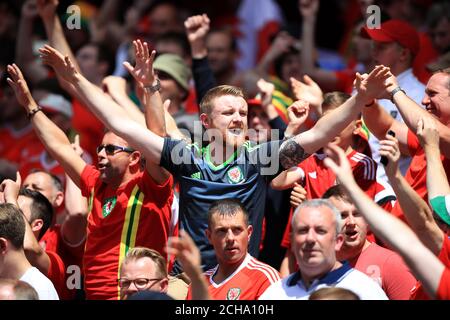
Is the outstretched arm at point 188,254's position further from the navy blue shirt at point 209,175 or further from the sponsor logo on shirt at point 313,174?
the sponsor logo on shirt at point 313,174

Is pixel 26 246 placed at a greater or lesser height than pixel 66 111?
lesser

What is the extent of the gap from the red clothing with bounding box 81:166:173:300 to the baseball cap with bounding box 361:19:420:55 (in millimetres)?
2314

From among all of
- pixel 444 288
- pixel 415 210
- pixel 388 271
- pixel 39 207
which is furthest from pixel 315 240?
pixel 39 207

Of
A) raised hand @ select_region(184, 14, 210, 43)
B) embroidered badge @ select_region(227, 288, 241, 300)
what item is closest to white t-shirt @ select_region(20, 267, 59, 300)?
embroidered badge @ select_region(227, 288, 241, 300)

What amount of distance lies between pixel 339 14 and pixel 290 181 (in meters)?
5.74

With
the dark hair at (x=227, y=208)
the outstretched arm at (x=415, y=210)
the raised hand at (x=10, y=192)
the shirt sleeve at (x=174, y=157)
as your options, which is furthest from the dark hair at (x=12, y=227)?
the outstretched arm at (x=415, y=210)

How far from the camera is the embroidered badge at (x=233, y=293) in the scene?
21.9 ft

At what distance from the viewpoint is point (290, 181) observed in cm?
779

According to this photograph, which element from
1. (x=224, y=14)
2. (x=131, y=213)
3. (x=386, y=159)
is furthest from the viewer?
(x=224, y=14)

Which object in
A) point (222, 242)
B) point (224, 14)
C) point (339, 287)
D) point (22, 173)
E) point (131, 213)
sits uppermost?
point (224, 14)

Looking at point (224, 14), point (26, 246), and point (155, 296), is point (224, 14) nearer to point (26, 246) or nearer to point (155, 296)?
point (26, 246)

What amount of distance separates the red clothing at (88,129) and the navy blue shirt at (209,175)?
10.9ft

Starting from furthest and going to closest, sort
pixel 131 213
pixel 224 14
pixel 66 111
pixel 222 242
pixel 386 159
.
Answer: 1. pixel 224 14
2. pixel 66 111
3. pixel 131 213
4. pixel 222 242
5. pixel 386 159
